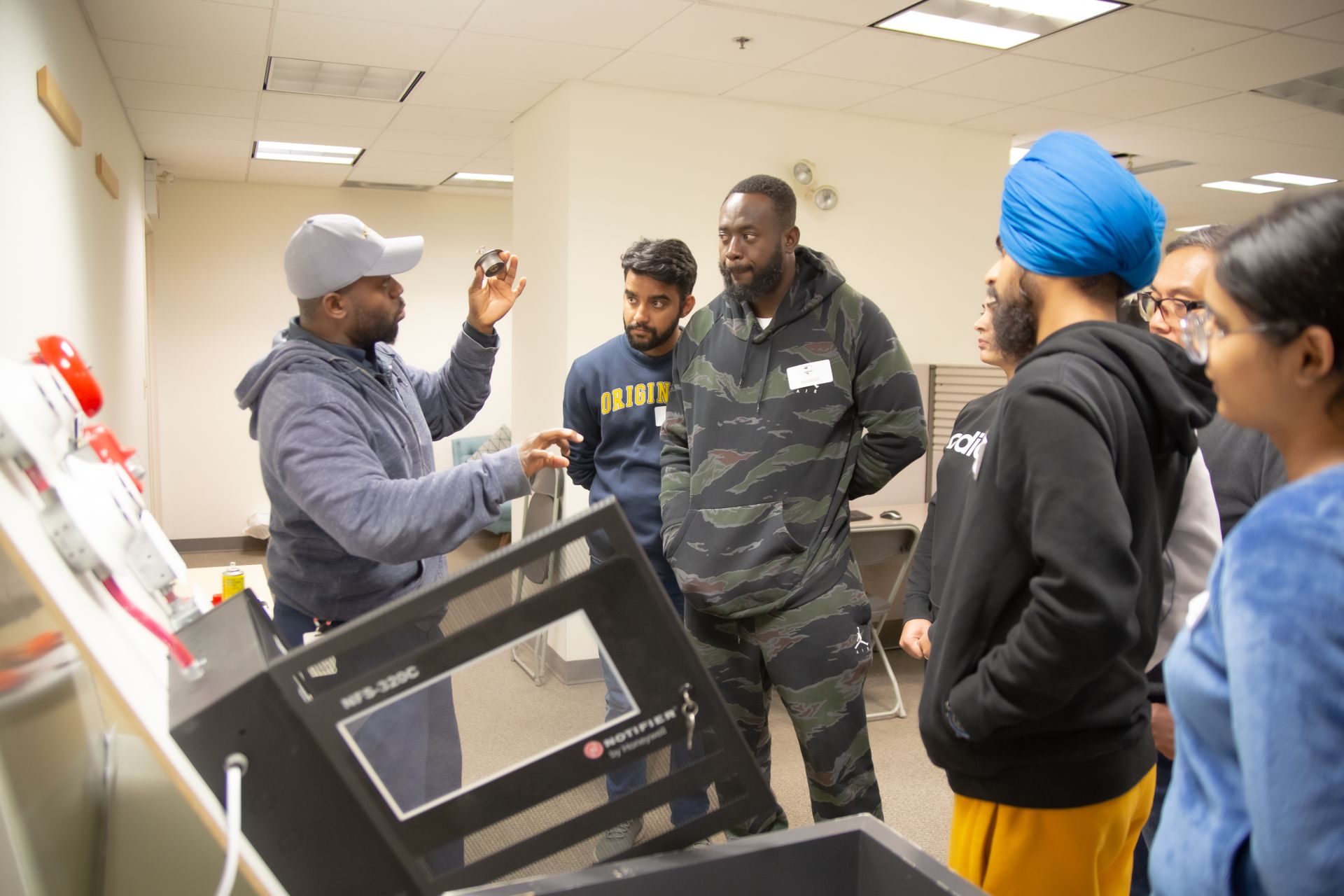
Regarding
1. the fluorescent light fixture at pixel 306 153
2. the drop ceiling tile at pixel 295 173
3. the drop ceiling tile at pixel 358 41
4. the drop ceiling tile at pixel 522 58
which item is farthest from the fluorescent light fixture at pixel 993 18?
the drop ceiling tile at pixel 295 173

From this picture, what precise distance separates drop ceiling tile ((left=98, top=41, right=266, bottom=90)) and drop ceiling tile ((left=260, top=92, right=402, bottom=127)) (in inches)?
9.5

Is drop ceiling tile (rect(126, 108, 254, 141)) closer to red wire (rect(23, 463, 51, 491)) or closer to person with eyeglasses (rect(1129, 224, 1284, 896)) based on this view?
person with eyeglasses (rect(1129, 224, 1284, 896))

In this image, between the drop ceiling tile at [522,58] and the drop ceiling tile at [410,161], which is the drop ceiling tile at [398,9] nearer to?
the drop ceiling tile at [522,58]

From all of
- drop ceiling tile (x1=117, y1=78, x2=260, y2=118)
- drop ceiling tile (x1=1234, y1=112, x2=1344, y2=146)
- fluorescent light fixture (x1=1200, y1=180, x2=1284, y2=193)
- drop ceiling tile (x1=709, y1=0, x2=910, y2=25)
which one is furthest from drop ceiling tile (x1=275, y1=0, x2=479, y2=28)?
fluorescent light fixture (x1=1200, y1=180, x2=1284, y2=193)

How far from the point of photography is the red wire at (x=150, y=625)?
703mm

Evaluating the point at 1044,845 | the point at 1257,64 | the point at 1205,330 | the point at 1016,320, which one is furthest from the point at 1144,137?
the point at 1205,330

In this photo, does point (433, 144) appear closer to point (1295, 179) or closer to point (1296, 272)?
point (1296, 272)

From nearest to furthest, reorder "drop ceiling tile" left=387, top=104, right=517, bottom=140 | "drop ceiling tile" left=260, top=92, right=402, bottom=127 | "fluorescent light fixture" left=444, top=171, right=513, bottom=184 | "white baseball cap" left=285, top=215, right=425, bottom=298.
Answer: "white baseball cap" left=285, top=215, right=425, bottom=298
"drop ceiling tile" left=260, top=92, right=402, bottom=127
"drop ceiling tile" left=387, top=104, right=517, bottom=140
"fluorescent light fixture" left=444, top=171, right=513, bottom=184

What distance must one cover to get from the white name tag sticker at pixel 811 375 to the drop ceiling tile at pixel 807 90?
2.35m

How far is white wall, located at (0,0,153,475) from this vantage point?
2.13 meters

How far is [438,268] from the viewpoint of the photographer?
7566mm

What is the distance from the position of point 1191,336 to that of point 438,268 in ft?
23.8

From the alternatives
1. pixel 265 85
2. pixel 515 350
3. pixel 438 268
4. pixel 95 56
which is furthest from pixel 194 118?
pixel 438 268

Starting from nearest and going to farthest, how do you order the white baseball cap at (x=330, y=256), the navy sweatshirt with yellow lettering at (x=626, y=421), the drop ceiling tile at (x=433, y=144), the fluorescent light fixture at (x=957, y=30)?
1. the white baseball cap at (x=330, y=256)
2. the navy sweatshirt with yellow lettering at (x=626, y=421)
3. the fluorescent light fixture at (x=957, y=30)
4. the drop ceiling tile at (x=433, y=144)
